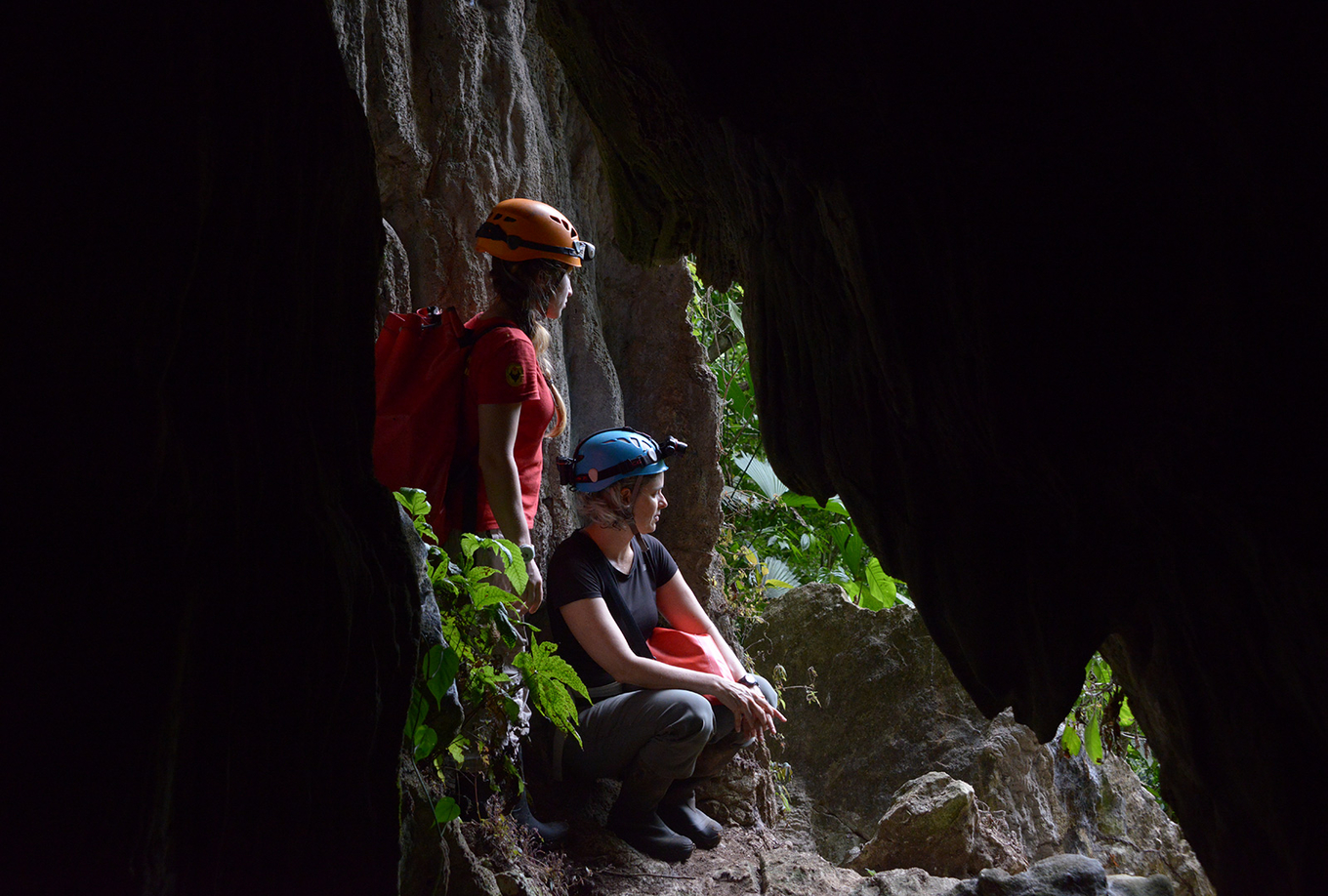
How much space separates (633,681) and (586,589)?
16.0 inches

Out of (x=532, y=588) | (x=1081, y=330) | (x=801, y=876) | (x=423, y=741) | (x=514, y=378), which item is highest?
(x=514, y=378)

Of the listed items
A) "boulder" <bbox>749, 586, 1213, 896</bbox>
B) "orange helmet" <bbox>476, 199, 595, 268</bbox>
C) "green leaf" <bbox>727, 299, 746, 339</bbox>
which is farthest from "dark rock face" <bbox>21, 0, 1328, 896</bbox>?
"green leaf" <bbox>727, 299, 746, 339</bbox>

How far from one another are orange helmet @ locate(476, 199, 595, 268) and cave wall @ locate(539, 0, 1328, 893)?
1228 millimetres

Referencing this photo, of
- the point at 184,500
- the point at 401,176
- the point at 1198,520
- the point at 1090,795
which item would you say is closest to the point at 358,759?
the point at 184,500

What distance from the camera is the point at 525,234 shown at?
3.49 metres

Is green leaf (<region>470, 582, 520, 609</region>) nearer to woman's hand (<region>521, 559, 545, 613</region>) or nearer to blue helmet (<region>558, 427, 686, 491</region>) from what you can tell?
woman's hand (<region>521, 559, 545, 613</region>)

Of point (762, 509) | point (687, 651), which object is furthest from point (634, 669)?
point (762, 509)

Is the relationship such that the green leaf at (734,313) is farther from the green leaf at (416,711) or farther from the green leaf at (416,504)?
the green leaf at (416,711)

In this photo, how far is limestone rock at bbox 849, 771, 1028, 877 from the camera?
13.9 feet

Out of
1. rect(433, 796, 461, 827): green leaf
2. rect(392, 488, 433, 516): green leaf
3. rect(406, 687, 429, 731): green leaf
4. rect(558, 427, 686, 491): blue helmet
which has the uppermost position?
rect(558, 427, 686, 491): blue helmet

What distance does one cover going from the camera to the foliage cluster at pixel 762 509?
7.70m

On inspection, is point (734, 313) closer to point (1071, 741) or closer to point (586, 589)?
point (586, 589)

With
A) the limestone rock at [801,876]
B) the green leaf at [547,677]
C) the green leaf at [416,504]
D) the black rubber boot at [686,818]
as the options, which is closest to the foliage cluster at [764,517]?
the black rubber boot at [686,818]

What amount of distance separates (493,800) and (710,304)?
5.61m
